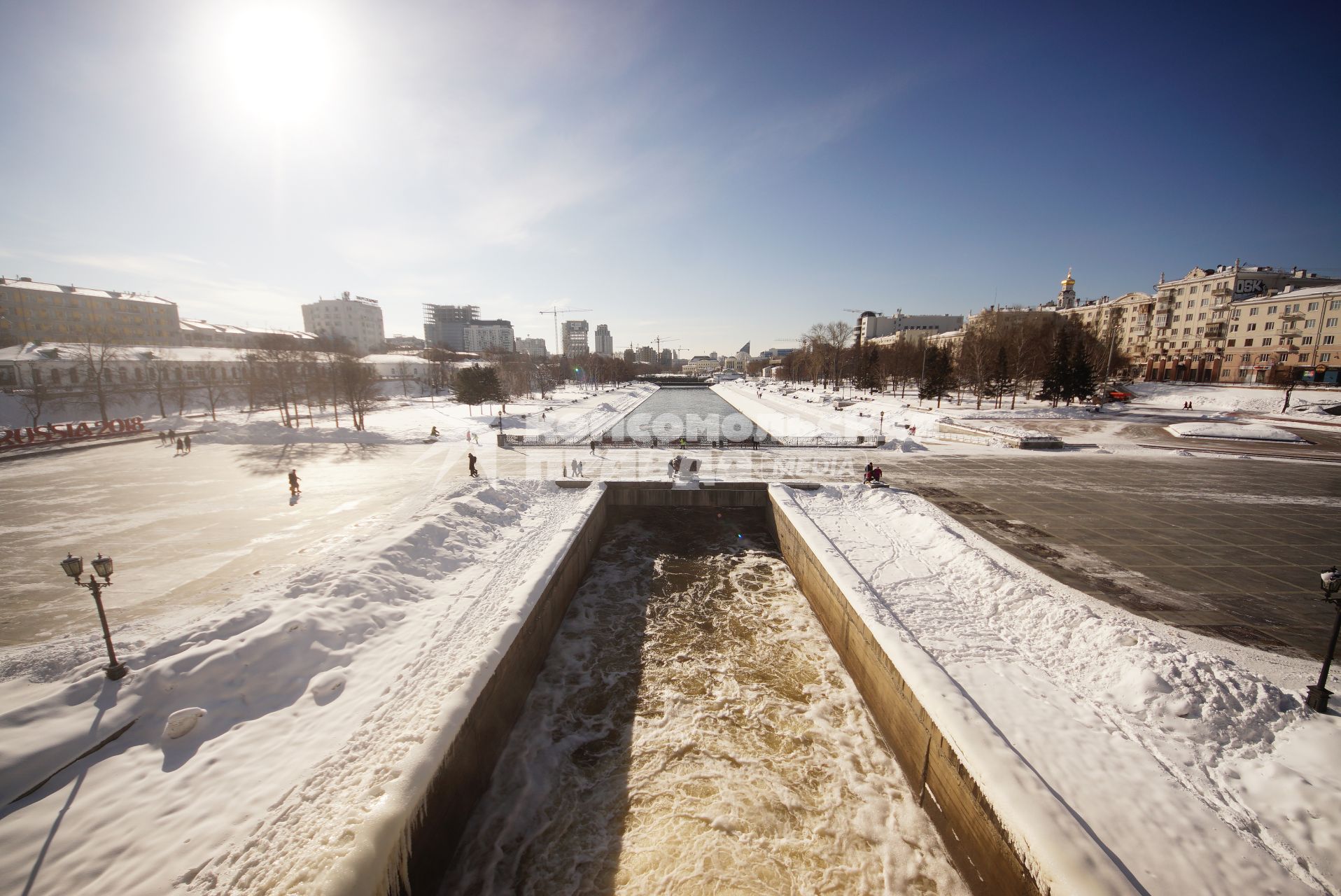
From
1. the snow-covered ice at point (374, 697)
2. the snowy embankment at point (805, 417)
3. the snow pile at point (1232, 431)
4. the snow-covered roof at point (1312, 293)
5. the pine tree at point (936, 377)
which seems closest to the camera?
the snow-covered ice at point (374, 697)

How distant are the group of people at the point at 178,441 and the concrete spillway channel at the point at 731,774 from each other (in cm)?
2831

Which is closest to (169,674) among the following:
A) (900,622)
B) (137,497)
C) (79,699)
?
(79,699)

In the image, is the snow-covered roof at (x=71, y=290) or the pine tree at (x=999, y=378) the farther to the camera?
the snow-covered roof at (x=71, y=290)

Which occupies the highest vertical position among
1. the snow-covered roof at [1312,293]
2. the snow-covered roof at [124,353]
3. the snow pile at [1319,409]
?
the snow-covered roof at [1312,293]

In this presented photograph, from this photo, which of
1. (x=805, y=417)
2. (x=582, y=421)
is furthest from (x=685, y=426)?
(x=805, y=417)

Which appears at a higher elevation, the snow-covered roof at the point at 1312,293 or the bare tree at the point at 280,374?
the snow-covered roof at the point at 1312,293

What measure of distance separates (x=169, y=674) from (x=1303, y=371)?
7609 centimetres

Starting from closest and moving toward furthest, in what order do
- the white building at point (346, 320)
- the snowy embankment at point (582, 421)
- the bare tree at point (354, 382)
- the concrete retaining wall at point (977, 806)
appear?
the concrete retaining wall at point (977, 806)
the snowy embankment at point (582, 421)
the bare tree at point (354, 382)
the white building at point (346, 320)

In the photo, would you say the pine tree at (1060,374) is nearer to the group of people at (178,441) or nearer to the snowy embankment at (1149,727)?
the snowy embankment at (1149,727)

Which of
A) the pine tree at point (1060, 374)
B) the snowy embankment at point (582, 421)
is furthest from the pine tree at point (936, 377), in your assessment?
the snowy embankment at point (582, 421)

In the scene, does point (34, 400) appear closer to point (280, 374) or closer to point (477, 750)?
point (280, 374)

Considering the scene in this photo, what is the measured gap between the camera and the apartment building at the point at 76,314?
192 ft

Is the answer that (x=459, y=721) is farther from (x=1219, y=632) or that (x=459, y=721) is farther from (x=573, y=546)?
(x=1219, y=632)

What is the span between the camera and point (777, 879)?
18.9 feet
